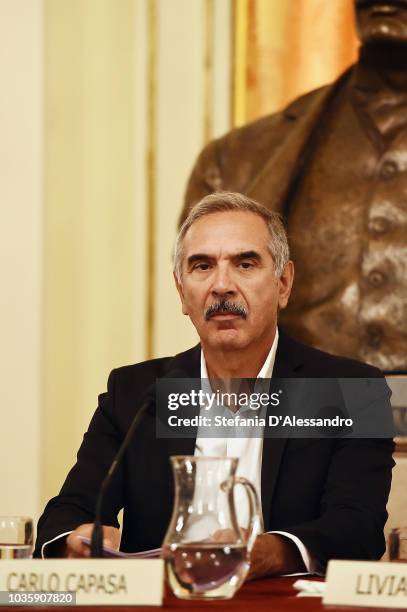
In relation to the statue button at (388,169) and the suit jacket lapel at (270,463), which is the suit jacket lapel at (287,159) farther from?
the suit jacket lapel at (270,463)

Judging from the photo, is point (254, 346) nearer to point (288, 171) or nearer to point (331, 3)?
point (288, 171)

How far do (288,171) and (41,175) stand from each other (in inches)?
40.7

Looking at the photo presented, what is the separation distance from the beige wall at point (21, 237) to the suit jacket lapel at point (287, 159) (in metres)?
0.95

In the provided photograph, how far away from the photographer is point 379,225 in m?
3.92

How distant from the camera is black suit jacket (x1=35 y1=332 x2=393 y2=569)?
93.1 inches

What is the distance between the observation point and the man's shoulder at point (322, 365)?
105 inches

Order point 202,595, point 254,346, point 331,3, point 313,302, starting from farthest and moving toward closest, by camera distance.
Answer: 1. point 331,3
2. point 313,302
3. point 254,346
4. point 202,595

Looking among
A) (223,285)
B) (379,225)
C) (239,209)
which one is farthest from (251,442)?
(379,225)

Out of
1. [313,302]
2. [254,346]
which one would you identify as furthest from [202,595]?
[313,302]

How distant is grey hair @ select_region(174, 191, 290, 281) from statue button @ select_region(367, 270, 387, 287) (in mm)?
1250

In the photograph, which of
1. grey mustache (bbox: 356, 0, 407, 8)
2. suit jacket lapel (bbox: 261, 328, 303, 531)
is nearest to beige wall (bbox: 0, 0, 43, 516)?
grey mustache (bbox: 356, 0, 407, 8)

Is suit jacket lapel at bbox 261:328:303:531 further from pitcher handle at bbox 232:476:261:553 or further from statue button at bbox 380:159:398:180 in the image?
statue button at bbox 380:159:398:180

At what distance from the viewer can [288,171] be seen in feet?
13.1

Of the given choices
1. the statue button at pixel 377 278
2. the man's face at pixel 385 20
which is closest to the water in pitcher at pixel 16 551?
the statue button at pixel 377 278
